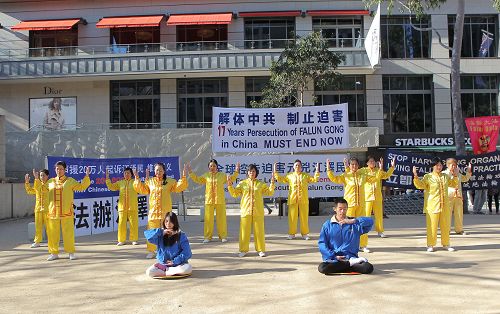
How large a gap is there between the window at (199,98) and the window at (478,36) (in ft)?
42.6

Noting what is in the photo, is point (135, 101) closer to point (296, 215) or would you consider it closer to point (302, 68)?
point (302, 68)

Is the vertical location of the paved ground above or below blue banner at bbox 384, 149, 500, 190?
below

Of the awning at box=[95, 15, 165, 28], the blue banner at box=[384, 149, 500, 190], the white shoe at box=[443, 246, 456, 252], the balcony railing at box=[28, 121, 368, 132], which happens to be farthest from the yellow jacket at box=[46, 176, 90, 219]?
the awning at box=[95, 15, 165, 28]

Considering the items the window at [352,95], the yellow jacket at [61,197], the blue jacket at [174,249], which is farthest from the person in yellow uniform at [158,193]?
the window at [352,95]

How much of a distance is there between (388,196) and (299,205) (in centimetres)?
769

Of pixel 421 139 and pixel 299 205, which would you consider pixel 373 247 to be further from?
pixel 421 139

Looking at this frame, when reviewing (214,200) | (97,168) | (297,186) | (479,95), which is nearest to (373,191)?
(297,186)

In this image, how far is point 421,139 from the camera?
1066 inches

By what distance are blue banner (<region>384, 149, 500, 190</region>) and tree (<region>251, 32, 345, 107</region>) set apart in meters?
8.74

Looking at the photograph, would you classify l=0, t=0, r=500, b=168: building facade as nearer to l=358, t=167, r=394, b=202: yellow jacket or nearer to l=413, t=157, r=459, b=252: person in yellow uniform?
l=358, t=167, r=394, b=202: yellow jacket

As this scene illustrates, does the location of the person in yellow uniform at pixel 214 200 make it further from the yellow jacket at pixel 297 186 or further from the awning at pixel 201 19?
the awning at pixel 201 19

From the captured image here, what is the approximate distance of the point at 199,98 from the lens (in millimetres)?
28109

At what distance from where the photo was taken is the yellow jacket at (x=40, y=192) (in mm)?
10016

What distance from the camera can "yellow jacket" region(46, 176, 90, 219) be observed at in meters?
8.66
